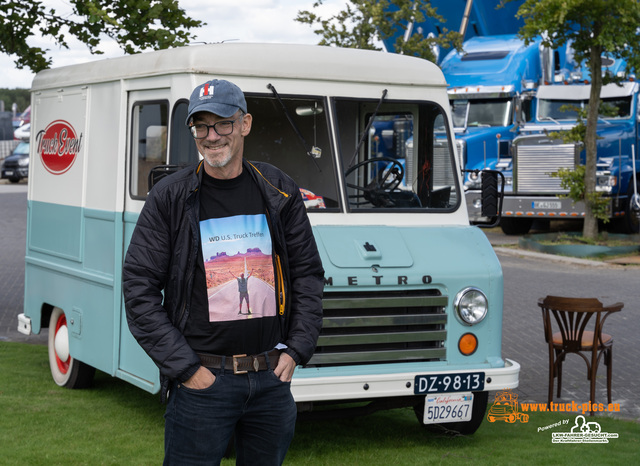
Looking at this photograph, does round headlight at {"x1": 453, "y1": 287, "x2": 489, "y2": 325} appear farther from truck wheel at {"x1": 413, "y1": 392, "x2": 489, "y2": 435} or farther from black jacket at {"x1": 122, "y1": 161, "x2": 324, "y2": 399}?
black jacket at {"x1": 122, "y1": 161, "x2": 324, "y2": 399}

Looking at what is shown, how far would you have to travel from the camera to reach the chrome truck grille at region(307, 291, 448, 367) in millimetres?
6004

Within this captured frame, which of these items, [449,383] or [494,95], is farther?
[494,95]

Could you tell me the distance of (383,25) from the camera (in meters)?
24.4

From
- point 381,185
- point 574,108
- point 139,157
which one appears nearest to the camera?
point 139,157

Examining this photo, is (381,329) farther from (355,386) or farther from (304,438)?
(304,438)

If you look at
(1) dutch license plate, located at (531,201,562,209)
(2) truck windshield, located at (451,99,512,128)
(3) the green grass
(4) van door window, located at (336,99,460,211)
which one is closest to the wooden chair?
(3) the green grass

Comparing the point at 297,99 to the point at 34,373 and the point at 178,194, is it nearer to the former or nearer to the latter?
the point at 178,194

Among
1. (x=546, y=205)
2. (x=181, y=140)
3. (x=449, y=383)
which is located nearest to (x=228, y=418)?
(x=449, y=383)

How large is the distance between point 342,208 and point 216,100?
9.98 ft

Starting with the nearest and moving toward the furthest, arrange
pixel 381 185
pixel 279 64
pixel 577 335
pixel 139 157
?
1. pixel 279 64
2. pixel 139 157
3. pixel 381 185
4. pixel 577 335

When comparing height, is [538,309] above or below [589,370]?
below

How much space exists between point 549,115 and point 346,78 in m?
15.0

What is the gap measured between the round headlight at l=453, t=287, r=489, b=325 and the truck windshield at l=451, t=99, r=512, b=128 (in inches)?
616

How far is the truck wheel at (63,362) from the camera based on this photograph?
778 centimetres
